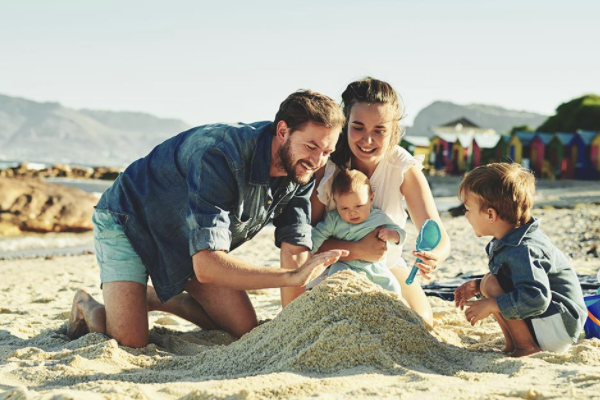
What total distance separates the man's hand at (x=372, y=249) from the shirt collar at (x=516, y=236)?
0.89 meters

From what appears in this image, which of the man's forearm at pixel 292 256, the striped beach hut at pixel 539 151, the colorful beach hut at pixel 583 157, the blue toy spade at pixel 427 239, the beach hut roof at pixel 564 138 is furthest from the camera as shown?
the striped beach hut at pixel 539 151

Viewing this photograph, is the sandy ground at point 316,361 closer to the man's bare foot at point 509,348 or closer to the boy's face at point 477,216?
the man's bare foot at point 509,348

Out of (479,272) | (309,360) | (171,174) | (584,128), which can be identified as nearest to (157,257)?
(171,174)

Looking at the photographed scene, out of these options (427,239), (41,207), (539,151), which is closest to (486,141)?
(539,151)

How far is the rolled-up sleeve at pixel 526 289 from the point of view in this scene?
288cm

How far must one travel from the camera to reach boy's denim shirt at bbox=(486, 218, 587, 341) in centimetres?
289

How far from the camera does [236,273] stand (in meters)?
3.02

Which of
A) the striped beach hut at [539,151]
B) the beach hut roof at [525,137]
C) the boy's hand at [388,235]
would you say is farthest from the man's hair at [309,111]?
the beach hut roof at [525,137]

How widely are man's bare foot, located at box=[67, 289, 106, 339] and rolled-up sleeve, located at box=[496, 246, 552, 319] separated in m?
2.33

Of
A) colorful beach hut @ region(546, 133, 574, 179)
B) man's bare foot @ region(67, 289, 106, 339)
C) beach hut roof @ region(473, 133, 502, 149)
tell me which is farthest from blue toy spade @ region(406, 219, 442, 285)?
beach hut roof @ region(473, 133, 502, 149)

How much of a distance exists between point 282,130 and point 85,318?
174cm

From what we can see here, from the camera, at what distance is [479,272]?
6023 millimetres

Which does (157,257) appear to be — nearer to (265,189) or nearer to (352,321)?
(265,189)

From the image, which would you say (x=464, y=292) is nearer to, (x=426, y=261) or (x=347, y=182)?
(x=426, y=261)
